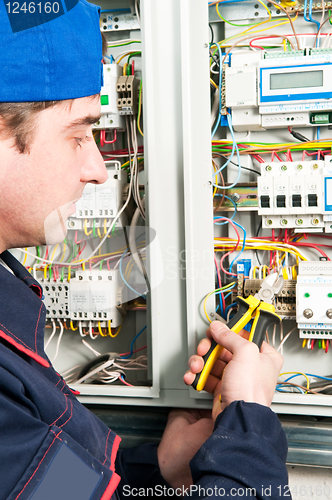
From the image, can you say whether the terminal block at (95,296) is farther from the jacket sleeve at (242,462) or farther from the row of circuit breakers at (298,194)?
the jacket sleeve at (242,462)

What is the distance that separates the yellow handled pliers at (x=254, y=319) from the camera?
96cm

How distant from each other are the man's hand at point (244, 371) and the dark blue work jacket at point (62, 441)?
2.2 inches

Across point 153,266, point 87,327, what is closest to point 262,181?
point 153,266

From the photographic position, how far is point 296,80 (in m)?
1.21

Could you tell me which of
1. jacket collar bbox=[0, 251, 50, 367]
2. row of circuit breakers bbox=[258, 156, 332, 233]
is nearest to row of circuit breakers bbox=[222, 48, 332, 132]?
row of circuit breakers bbox=[258, 156, 332, 233]

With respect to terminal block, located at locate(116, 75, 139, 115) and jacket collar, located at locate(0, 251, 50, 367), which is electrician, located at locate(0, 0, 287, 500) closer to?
jacket collar, located at locate(0, 251, 50, 367)

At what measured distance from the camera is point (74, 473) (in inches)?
23.6

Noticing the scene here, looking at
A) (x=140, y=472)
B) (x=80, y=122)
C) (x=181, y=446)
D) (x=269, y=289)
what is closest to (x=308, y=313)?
(x=269, y=289)

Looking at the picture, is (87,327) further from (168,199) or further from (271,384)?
(271,384)

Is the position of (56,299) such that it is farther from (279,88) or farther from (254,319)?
(279,88)

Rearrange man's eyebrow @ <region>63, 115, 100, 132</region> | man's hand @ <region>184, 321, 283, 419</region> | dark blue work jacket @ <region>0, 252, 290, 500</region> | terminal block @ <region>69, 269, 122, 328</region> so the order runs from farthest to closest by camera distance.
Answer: terminal block @ <region>69, 269, 122, 328</region>
man's hand @ <region>184, 321, 283, 419</region>
man's eyebrow @ <region>63, 115, 100, 132</region>
dark blue work jacket @ <region>0, 252, 290, 500</region>

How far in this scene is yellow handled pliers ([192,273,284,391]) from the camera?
3.16ft

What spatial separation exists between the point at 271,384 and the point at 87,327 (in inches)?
27.9

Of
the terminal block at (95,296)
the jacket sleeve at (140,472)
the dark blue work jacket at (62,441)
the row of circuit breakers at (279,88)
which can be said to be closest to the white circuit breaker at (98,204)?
the terminal block at (95,296)
